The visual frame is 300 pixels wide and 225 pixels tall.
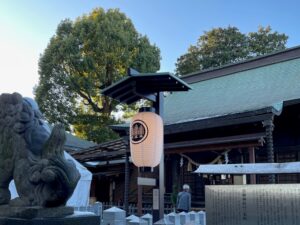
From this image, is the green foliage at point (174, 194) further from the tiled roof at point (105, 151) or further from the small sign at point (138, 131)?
the small sign at point (138, 131)

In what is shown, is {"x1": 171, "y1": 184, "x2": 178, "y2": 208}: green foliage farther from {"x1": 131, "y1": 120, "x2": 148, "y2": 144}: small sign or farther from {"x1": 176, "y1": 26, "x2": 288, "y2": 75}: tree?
{"x1": 176, "y1": 26, "x2": 288, "y2": 75}: tree

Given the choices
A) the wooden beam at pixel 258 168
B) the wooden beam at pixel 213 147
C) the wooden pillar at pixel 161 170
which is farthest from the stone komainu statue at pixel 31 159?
the wooden beam at pixel 213 147

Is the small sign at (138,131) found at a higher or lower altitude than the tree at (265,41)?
lower

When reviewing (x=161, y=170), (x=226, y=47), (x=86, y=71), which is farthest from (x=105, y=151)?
(x=226, y=47)

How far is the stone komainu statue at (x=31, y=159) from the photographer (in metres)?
3.06

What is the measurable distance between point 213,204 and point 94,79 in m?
19.5

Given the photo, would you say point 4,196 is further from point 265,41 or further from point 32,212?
point 265,41

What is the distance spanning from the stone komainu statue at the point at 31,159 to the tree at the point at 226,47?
24.7 m

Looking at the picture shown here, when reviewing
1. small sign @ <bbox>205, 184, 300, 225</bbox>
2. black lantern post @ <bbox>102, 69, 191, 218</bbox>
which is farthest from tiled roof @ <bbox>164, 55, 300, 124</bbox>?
small sign @ <bbox>205, 184, 300, 225</bbox>

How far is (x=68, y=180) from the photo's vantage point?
3072 millimetres

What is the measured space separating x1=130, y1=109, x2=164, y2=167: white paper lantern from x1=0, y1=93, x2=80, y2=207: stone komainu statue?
Answer: 14.3 feet

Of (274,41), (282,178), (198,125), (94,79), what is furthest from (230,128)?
(274,41)

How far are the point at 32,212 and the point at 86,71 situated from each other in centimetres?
2050

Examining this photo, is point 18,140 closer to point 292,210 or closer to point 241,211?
point 241,211
